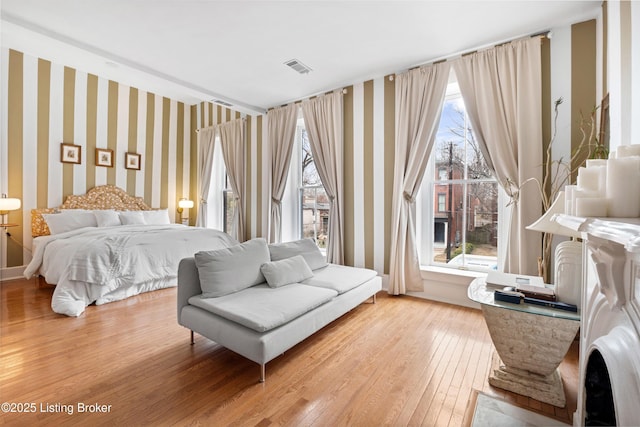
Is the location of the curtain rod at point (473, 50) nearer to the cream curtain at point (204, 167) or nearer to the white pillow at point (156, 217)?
the cream curtain at point (204, 167)

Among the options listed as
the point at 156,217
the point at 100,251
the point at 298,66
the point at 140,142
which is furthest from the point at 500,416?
the point at 140,142

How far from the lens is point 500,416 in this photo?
5.26 ft

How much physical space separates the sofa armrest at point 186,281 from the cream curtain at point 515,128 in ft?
10.0

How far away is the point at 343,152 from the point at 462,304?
8.36 feet

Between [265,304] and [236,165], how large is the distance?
407cm

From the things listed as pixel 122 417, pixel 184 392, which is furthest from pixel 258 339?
pixel 122 417

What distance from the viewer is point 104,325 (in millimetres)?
2752

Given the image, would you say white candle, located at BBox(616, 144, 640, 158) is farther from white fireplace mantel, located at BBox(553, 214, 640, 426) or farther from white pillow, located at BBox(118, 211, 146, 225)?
white pillow, located at BBox(118, 211, 146, 225)

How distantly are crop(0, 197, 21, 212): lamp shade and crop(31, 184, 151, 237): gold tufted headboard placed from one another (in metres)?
0.42

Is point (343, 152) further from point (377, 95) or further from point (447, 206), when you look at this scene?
point (447, 206)

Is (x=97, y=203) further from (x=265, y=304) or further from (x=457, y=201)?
(x=457, y=201)

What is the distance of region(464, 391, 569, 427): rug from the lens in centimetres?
155

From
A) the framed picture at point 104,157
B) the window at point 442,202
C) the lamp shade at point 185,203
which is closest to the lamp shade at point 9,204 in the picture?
the framed picture at point 104,157

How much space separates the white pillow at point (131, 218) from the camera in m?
5.08
